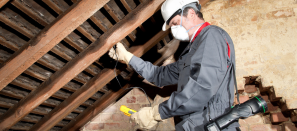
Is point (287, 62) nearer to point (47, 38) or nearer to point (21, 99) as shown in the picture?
point (47, 38)

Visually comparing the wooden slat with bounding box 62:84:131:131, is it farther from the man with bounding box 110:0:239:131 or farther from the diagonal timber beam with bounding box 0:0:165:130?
the man with bounding box 110:0:239:131

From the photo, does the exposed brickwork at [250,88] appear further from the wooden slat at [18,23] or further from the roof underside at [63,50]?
the wooden slat at [18,23]

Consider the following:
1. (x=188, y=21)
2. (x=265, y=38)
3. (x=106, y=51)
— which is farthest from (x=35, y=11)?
(x=265, y=38)

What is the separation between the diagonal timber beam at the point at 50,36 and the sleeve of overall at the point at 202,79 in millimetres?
690

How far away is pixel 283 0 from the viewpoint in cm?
179

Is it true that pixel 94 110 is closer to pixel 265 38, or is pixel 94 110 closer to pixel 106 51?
pixel 106 51

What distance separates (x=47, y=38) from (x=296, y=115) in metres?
2.04

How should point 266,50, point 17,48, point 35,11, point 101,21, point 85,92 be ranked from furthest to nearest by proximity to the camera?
point 85,92, point 266,50, point 101,21, point 17,48, point 35,11

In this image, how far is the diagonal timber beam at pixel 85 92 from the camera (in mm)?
1801

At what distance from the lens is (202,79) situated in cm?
100

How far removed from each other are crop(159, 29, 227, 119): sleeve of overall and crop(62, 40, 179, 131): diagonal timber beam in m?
1.10

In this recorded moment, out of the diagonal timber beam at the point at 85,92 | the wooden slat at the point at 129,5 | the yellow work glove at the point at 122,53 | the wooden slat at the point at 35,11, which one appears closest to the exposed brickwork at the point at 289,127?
the diagonal timber beam at the point at 85,92

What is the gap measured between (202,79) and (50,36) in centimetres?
99

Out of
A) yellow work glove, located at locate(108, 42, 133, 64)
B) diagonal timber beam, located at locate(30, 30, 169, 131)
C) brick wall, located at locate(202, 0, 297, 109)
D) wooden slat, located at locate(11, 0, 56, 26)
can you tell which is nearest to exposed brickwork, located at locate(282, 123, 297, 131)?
brick wall, located at locate(202, 0, 297, 109)
